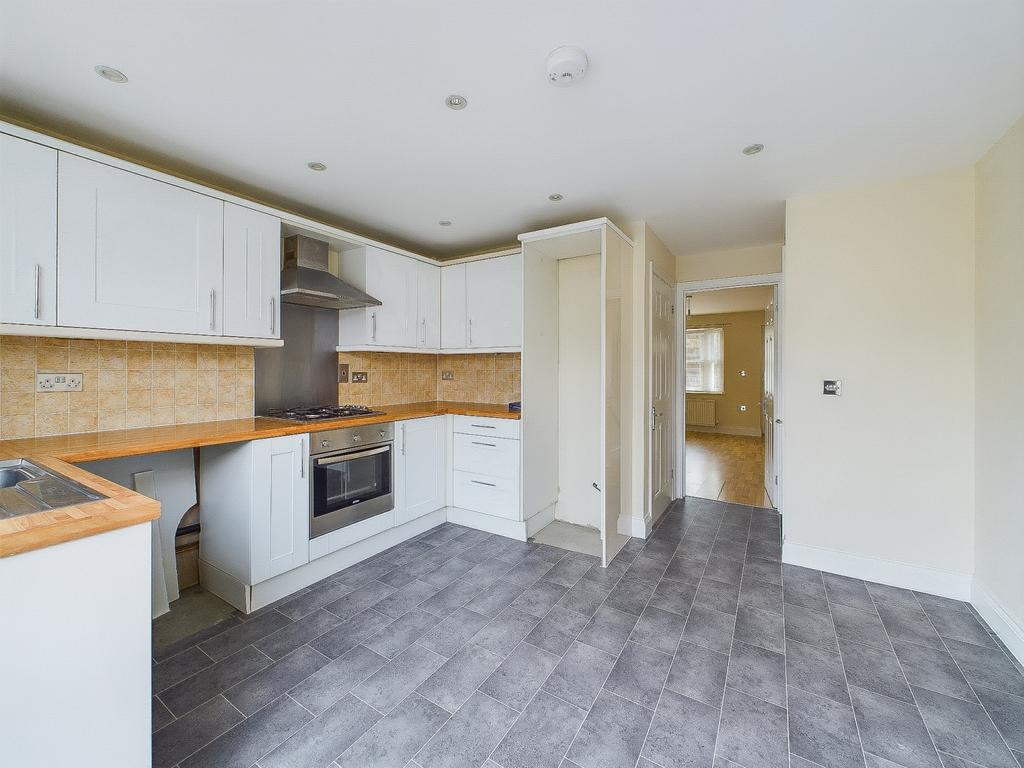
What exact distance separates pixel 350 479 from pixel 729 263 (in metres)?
3.84

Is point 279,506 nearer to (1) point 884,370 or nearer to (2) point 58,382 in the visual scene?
(2) point 58,382

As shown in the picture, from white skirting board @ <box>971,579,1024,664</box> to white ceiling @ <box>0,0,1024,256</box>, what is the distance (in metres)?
2.37

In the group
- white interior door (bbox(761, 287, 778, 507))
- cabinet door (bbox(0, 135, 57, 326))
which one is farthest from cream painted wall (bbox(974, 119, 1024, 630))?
cabinet door (bbox(0, 135, 57, 326))

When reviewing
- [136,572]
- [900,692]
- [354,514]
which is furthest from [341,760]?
[900,692]

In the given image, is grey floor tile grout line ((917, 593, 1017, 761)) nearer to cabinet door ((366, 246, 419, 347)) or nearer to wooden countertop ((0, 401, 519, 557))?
wooden countertop ((0, 401, 519, 557))

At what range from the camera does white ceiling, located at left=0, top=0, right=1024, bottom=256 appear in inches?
53.6

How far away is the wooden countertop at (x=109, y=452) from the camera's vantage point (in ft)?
3.05

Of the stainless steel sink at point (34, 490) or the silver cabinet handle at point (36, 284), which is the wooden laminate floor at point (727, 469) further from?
the silver cabinet handle at point (36, 284)

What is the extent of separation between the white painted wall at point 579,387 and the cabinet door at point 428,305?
1.10 meters

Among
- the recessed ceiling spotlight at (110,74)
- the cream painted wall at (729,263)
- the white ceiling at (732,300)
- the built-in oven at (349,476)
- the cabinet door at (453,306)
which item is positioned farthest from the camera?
the white ceiling at (732,300)

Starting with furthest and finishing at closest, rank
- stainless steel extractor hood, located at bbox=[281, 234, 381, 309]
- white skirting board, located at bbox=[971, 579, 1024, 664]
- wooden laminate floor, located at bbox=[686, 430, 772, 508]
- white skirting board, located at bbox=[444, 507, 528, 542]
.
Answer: wooden laminate floor, located at bbox=[686, 430, 772, 508], white skirting board, located at bbox=[444, 507, 528, 542], stainless steel extractor hood, located at bbox=[281, 234, 381, 309], white skirting board, located at bbox=[971, 579, 1024, 664]

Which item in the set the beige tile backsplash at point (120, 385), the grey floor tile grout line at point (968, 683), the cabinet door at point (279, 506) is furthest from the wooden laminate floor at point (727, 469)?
the beige tile backsplash at point (120, 385)

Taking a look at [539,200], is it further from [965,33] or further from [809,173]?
[965,33]

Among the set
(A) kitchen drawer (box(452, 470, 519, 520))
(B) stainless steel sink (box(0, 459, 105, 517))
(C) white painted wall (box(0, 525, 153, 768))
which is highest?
(B) stainless steel sink (box(0, 459, 105, 517))
